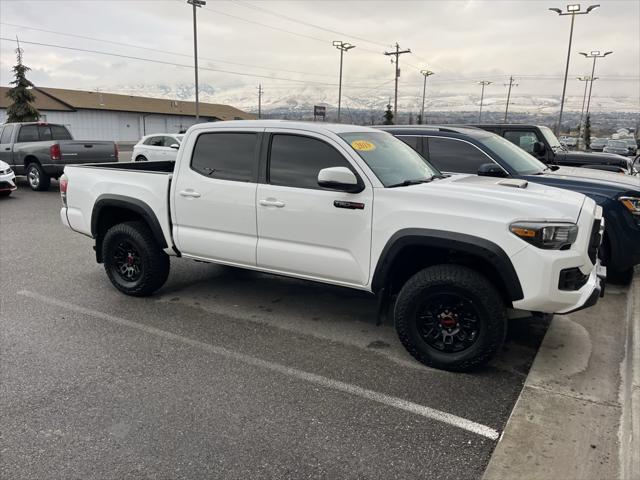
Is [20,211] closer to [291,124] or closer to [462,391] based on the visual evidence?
[291,124]

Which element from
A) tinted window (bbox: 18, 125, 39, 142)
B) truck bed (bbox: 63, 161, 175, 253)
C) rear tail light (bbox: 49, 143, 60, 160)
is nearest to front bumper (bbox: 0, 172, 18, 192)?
rear tail light (bbox: 49, 143, 60, 160)

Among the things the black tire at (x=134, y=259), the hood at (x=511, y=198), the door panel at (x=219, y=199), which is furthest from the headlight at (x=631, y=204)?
the black tire at (x=134, y=259)

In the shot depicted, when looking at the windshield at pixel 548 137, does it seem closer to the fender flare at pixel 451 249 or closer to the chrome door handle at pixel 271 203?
the fender flare at pixel 451 249

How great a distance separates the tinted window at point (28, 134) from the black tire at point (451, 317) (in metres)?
14.2

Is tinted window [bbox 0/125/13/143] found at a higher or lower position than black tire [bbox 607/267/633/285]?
higher

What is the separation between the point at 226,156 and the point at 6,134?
13182mm

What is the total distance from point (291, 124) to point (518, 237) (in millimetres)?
2239

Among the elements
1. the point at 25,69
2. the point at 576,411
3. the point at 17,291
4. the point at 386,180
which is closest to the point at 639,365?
the point at 576,411

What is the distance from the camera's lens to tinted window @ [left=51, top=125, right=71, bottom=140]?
591 inches

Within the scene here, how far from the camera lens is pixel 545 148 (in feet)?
29.9

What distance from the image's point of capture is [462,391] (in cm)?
372

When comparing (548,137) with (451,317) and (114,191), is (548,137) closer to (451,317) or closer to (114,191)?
(451,317)

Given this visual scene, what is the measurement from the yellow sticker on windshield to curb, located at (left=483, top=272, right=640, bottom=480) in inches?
88.1

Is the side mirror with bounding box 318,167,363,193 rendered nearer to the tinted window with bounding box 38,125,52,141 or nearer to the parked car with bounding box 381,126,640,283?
Result: the parked car with bounding box 381,126,640,283
